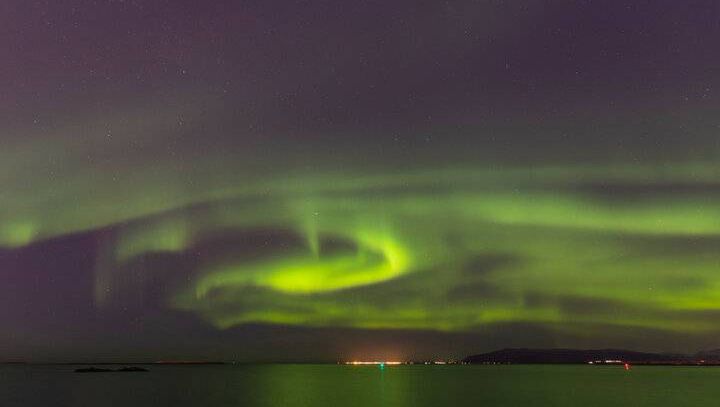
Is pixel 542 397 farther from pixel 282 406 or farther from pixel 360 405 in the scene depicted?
pixel 282 406

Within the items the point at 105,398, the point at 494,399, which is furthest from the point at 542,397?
the point at 105,398

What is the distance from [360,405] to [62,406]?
42357 millimetres

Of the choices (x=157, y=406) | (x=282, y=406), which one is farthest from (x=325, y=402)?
(x=157, y=406)

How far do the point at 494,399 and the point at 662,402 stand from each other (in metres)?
25.6

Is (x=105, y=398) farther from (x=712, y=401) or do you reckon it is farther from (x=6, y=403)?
(x=712, y=401)

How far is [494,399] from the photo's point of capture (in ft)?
352

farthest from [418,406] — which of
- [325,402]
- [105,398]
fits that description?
[105,398]

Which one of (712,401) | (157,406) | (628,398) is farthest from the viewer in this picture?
(628,398)

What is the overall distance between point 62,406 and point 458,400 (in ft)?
191

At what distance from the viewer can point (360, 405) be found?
323 feet

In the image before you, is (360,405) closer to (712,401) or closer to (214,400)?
(214,400)

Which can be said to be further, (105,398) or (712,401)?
(105,398)

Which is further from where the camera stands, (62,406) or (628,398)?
(628,398)

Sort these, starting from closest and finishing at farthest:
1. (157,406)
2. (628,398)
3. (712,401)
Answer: (157,406) < (712,401) < (628,398)
